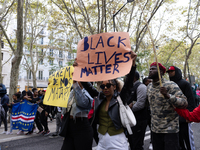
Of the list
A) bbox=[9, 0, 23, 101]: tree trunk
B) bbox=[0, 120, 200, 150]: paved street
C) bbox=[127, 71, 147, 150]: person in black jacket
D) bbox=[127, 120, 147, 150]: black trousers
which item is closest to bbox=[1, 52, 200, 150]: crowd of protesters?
bbox=[127, 71, 147, 150]: person in black jacket

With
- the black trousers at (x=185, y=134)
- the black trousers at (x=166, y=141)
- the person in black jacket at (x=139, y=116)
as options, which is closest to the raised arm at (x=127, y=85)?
the black trousers at (x=166, y=141)

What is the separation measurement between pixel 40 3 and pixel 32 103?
9.64m

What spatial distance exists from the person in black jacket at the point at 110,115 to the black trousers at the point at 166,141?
2.99 feet

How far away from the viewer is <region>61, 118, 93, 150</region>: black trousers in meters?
2.66

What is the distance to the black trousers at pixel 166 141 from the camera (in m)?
2.80

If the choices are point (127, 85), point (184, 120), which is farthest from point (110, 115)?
point (184, 120)

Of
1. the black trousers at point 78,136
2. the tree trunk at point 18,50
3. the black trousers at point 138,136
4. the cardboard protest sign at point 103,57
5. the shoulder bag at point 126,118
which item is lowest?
the black trousers at point 138,136

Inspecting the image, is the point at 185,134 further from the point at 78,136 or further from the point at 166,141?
the point at 78,136

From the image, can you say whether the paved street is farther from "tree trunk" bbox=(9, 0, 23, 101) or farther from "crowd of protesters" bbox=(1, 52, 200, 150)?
"tree trunk" bbox=(9, 0, 23, 101)

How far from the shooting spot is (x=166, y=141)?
2846 mm

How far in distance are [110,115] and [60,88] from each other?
3.71 ft

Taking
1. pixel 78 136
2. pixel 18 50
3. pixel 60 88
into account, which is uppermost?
pixel 18 50

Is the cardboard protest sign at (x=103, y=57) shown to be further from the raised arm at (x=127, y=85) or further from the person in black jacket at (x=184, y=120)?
the person in black jacket at (x=184, y=120)

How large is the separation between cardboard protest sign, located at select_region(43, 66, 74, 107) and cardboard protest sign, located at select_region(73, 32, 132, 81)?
440 millimetres
